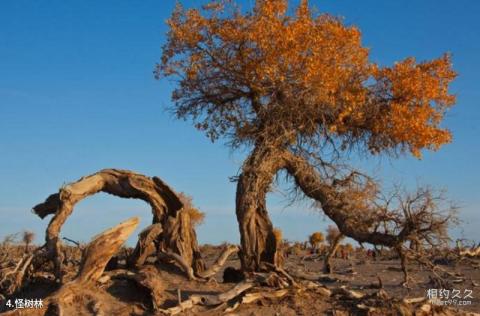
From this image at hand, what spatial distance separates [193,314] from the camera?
13.3 meters

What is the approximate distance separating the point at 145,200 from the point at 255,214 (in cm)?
293

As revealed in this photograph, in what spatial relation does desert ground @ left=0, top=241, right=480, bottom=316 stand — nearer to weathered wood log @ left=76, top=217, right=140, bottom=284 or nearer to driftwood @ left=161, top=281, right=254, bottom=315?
driftwood @ left=161, top=281, right=254, bottom=315

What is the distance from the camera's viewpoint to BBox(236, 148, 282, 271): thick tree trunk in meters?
16.1

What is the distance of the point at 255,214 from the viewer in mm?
16375

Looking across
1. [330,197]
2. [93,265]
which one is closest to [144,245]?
[93,265]

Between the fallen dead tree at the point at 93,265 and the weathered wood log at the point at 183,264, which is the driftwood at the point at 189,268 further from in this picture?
the fallen dead tree at the point at 93,265

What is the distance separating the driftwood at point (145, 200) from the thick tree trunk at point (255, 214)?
132 centimetres

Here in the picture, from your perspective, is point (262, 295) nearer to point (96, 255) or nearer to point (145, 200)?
point (96, 255)

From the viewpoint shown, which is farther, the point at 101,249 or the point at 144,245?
the point at 144,245

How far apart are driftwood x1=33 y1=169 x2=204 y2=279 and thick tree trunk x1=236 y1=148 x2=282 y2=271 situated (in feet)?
4.32

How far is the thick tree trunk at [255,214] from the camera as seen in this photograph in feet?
53.0

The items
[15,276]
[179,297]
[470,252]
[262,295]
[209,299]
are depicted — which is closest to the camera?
[179,297]

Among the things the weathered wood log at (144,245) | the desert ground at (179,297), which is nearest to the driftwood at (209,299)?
the desert ground at (179,297)

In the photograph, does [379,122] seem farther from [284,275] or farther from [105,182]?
[105,182]
